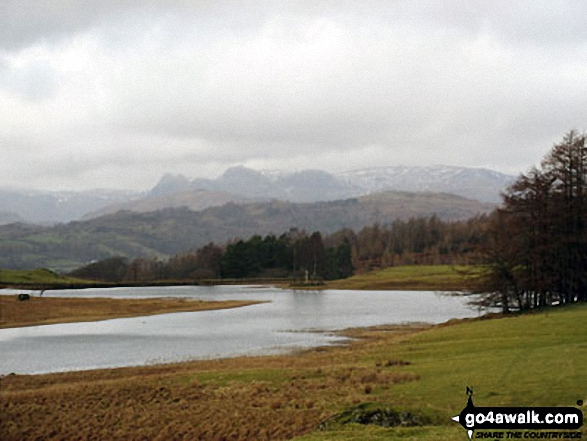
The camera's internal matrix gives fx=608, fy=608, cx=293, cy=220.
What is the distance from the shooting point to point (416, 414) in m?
23.6

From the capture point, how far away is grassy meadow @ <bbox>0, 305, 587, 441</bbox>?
25203 mm

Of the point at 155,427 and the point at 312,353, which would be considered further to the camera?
the point at 312,353

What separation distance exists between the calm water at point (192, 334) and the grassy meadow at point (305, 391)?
836cm

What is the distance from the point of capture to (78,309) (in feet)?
331

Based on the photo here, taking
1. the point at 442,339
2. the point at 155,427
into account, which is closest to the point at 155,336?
the point at 442,339

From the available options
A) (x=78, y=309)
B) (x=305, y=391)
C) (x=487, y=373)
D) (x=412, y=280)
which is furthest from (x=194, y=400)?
(x=412, y=280)

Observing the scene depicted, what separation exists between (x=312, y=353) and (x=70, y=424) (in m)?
22.8

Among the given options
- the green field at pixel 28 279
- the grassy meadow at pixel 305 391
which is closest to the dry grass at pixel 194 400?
the grassy meadow at pixel 305 391

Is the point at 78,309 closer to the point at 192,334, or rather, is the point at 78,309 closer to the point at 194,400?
the point at 192,334

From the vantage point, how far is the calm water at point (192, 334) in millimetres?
52594

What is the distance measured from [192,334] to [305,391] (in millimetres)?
39936

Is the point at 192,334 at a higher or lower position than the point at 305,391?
lower

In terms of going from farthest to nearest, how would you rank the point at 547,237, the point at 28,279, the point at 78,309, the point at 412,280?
the point at 28,279, the point at 412,280, the point at 78,309, the point at 547,237

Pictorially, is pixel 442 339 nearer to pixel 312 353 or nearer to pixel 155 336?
pixel 312 353
